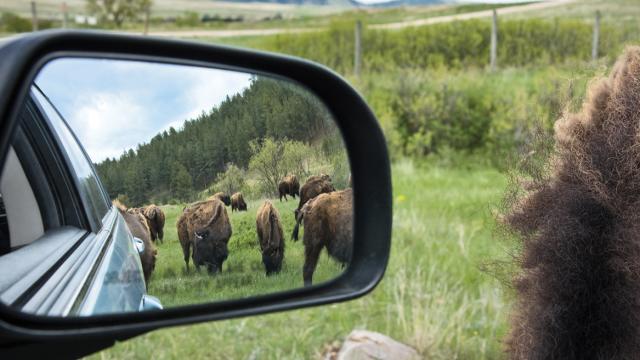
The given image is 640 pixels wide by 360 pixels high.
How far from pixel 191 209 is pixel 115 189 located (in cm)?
14

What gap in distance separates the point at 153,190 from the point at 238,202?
0.19 metres

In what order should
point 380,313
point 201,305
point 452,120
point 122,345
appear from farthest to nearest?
point 452,120 → point 380,313 → point 122,345 → point 201,305

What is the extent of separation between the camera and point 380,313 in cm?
424

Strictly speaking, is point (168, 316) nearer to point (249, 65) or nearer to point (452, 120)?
point (249, 65)

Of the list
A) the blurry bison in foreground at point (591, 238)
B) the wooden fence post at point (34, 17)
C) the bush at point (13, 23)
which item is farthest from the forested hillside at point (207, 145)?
the wooden fence post at point (34, 17)

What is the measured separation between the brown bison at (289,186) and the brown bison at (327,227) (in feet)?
0.12

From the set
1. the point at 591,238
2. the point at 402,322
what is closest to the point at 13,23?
the point at 402,322

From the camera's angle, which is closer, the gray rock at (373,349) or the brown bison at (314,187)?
the brown bison at (314,187)

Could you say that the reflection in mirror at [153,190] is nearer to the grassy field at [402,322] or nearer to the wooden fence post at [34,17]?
the grassy field at [402,322]

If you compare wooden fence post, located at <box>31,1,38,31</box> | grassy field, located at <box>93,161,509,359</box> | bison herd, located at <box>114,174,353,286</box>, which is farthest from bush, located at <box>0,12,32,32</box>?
bison herd, located at <box>114,174,353,286</box>

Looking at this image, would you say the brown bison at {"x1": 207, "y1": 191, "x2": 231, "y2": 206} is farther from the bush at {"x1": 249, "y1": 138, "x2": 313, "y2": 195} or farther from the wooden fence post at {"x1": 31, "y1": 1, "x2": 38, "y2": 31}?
the wooden fence post at {"x1": 31, "y1": 1, "x2": 38, "y2": 31}

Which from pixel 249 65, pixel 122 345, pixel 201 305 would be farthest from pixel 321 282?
pixel 122 345

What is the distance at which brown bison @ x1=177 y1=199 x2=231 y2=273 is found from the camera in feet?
4.92

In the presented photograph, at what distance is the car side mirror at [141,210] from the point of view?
51.8 inches
